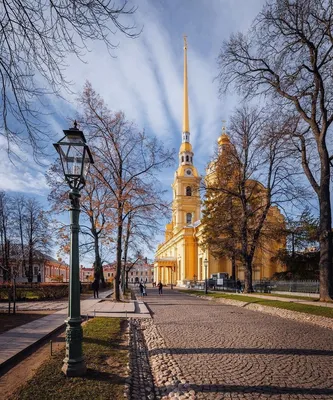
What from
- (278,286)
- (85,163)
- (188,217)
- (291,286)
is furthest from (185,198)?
(85,163)

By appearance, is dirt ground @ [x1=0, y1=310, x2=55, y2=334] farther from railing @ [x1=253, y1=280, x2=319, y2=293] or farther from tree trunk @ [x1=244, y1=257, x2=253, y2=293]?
railing @ [x1=253, y1=280, x2=319, y2=293]

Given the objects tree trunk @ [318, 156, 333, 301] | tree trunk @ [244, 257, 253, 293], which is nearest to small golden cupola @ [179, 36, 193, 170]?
tree trunk @ [244, 257, 253, 293]

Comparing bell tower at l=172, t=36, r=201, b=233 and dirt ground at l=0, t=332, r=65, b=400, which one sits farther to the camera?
bell tower at l=172, t=36, r=201, b=233

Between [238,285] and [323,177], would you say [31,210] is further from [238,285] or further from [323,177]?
[323,177]

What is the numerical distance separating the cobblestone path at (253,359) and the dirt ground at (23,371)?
2539 millimetres

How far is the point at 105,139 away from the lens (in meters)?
19.6

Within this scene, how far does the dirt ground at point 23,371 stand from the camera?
4.92 metres

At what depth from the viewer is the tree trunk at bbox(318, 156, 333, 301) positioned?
656 inches

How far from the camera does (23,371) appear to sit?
586cm

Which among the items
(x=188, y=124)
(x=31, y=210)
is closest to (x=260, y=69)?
(x=31, y=210)

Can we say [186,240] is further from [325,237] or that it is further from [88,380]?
[88,380]

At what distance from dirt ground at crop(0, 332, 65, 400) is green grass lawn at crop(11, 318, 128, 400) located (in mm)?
Answer: 177

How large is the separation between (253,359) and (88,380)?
3.39m

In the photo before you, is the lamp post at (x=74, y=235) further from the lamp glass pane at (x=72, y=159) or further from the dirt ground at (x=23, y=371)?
the dirt ground at (x=23, y=371)
